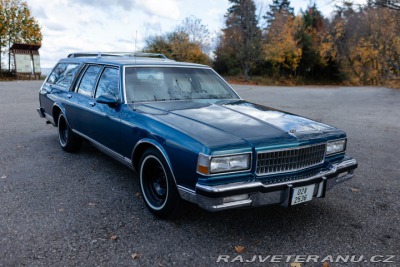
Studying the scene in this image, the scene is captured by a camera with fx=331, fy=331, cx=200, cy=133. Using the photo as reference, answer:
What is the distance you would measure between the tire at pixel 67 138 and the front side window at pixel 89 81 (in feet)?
2.68

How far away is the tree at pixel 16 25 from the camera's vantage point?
2499 centimetres

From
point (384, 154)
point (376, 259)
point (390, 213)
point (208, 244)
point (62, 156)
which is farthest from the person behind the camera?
point (384, 154)

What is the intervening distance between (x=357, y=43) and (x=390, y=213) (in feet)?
122

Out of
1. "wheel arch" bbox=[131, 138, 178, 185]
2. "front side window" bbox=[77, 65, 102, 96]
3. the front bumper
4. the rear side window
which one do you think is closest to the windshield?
"wheel arch" bbox=[131, 138, 178, 185]

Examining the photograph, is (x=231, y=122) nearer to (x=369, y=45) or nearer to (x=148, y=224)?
(x=148, y=224)

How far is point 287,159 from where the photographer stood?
296 centimetres

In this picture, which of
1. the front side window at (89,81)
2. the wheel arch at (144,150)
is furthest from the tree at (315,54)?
the wheel arch at (144,150)

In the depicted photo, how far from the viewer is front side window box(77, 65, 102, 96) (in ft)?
15.3

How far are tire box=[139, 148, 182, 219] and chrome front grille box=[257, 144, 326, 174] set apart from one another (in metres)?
0.84

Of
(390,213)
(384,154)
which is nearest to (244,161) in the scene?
(390,213)

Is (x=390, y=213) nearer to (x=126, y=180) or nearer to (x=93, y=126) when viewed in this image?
(x=126, y=180)

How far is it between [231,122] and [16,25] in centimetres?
2785

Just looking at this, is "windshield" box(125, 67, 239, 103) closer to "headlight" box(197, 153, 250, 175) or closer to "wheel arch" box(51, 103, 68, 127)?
"headlight" box(197, 153, 250, 175)

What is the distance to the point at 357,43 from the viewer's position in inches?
1417
